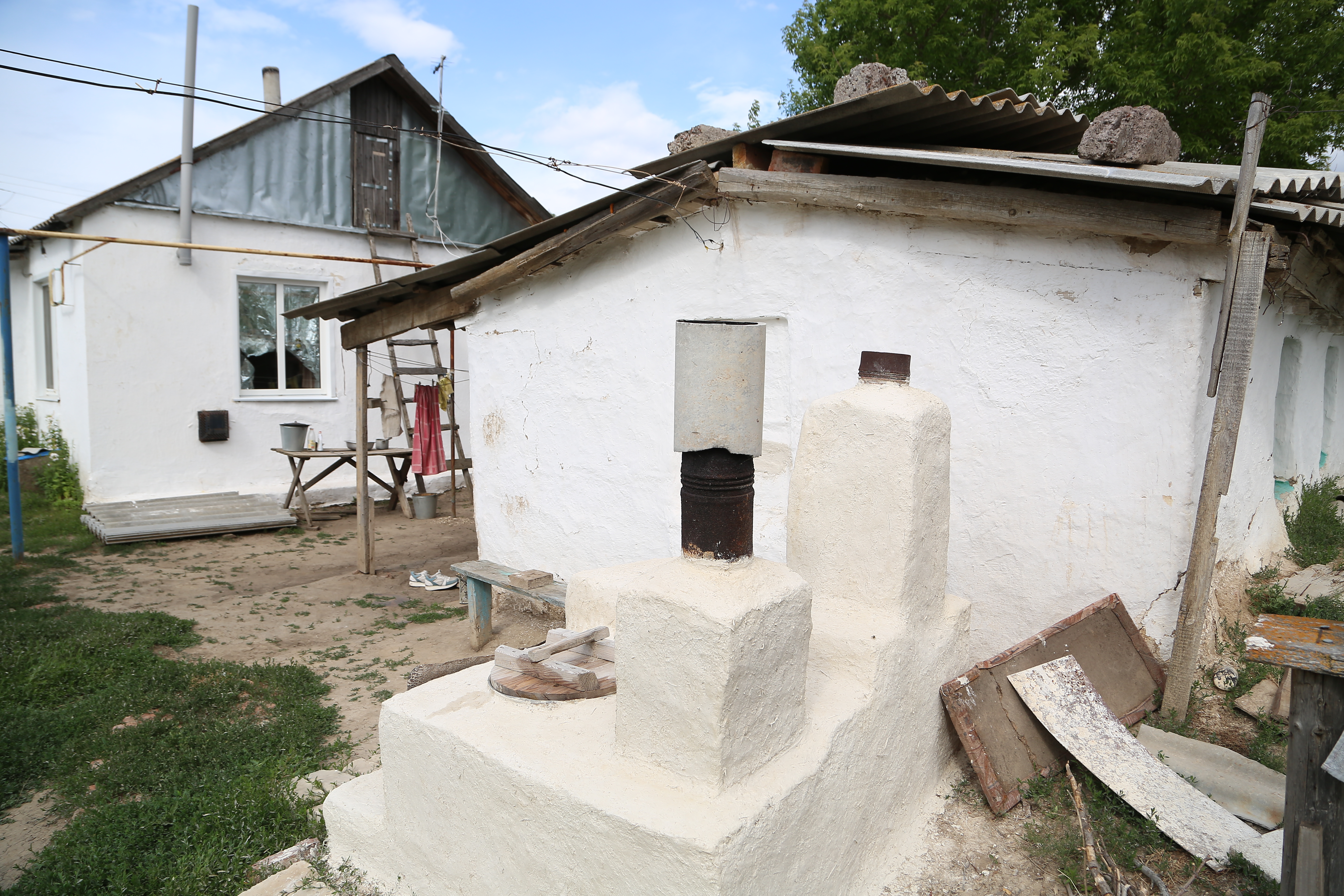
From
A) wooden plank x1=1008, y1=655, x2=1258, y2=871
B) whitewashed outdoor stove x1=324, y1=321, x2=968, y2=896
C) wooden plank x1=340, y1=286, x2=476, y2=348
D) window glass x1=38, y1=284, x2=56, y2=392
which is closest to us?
whitewashed outdoor stove x1=324, y1=321, x2=968, y2=896

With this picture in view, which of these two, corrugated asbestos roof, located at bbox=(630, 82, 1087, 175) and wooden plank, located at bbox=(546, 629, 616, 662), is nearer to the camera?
wooden plank, located at bbox=(546, 629, 616, 662)

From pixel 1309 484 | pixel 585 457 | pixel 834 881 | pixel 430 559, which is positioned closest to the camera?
pixel 834 881

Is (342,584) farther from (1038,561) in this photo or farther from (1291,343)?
(1291,343)

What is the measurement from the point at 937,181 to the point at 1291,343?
11.5 ft

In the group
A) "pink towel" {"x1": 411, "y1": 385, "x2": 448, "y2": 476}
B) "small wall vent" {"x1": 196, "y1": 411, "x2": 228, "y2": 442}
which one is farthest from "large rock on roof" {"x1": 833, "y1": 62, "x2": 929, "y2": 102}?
"small wall vent" {"x1": 196, "y1": 411, "x2": 228, "y2": 442}

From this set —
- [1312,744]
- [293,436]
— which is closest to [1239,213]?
[1312,744]

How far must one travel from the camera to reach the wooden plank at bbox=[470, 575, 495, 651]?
625 centimetres

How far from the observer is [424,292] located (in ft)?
22.9

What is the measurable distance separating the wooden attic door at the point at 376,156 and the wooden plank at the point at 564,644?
986 cm

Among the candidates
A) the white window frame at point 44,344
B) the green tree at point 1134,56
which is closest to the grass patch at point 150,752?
the white window frame at point 44,344

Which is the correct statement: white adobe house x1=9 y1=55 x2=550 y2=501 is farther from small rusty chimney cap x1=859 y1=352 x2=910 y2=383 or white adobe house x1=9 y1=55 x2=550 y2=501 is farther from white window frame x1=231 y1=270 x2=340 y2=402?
small rusty chimney cap x1=859 y1=352 x2=910 y2=383

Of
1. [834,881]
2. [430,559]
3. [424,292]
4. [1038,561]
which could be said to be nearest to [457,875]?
[834,881]

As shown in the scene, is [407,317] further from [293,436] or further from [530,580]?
Answer: [293,436]

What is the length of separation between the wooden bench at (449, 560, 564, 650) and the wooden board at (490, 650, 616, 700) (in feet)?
9.22
